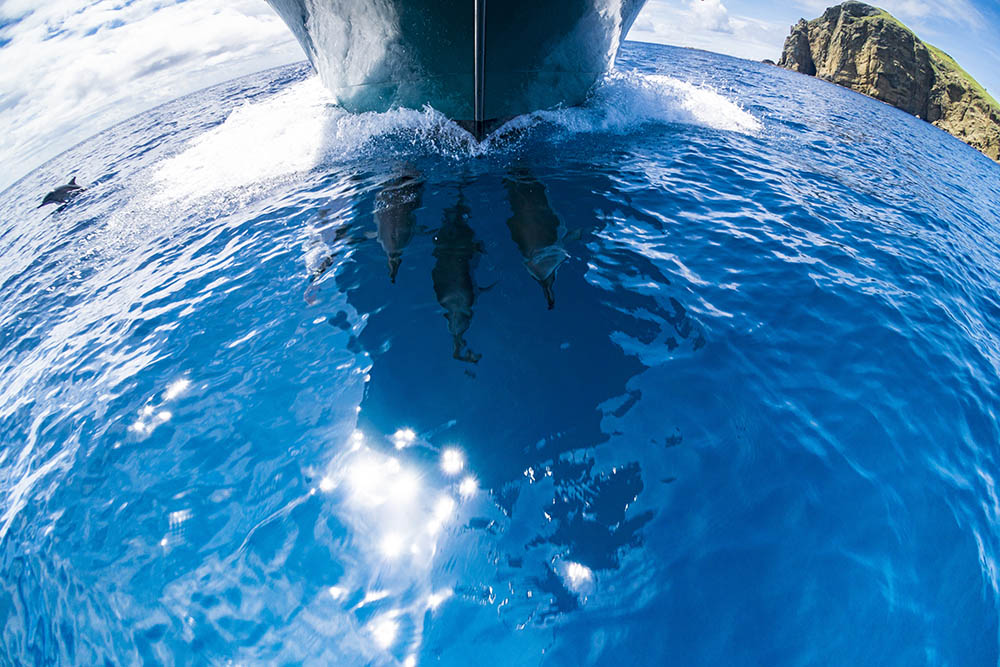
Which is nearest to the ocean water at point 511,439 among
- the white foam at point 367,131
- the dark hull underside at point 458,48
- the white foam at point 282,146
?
the dark hull underside at point 458,48

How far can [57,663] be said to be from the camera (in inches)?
130

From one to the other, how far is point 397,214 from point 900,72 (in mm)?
63009

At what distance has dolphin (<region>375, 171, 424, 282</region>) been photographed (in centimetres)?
669

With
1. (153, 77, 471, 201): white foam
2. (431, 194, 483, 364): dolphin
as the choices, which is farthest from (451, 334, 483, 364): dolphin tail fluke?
(153, 77, 471, 201): white foam

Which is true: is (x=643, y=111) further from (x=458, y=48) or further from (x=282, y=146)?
(x=282, y=146)

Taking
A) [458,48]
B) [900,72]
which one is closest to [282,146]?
[458,48]

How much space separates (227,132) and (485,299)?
18.5 metres

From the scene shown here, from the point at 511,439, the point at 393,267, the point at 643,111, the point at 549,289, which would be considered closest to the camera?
the point at 511,439

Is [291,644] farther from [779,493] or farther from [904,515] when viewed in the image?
[904,515]

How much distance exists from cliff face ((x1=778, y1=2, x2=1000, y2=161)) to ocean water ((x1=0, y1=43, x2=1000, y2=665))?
1821 inches

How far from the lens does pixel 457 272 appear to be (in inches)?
237

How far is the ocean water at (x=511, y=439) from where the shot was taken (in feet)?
10.3

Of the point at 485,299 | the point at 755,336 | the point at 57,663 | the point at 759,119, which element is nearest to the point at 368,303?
the point at 485,299

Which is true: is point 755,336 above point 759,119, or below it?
below
